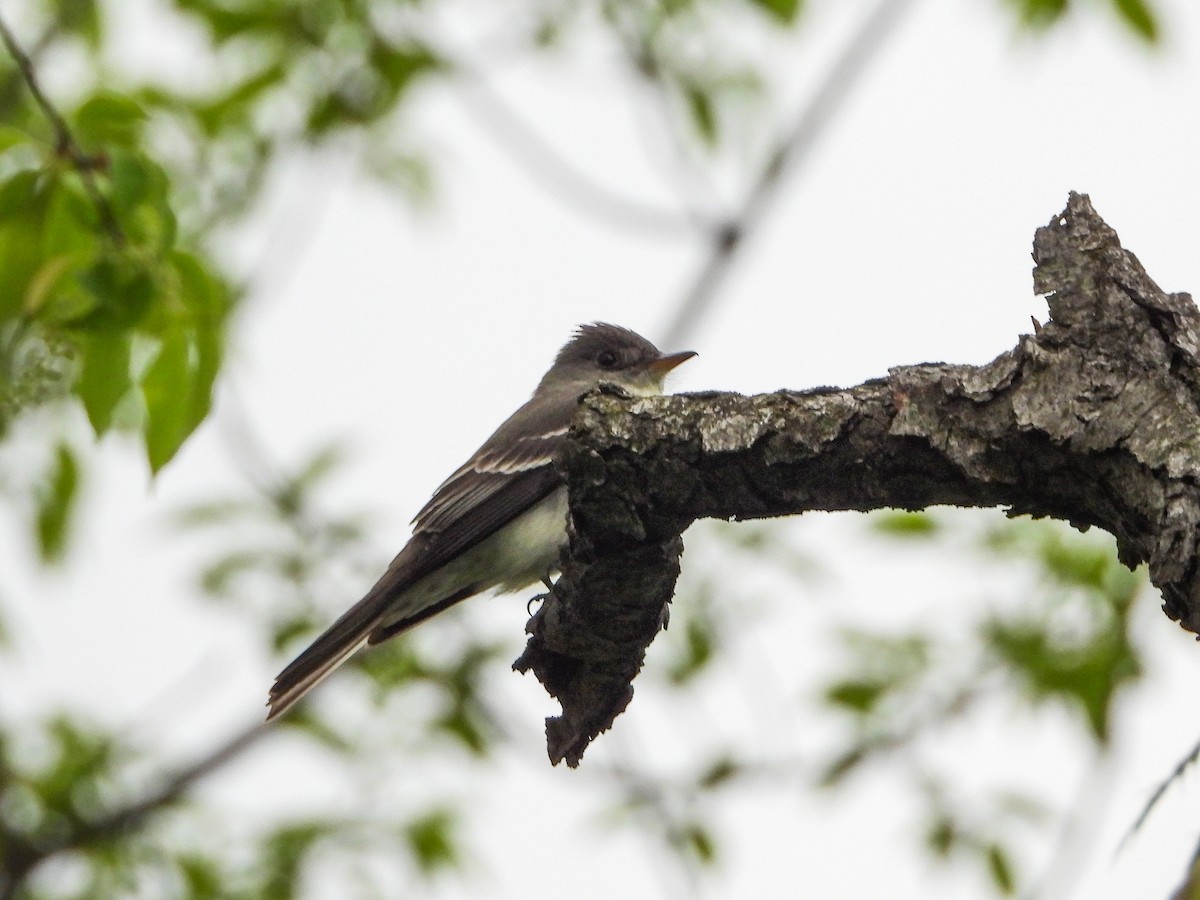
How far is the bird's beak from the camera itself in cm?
728

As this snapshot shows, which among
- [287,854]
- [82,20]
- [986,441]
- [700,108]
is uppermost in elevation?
[700,108]

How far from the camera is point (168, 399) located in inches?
152

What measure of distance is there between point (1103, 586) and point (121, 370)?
4095 millimetres

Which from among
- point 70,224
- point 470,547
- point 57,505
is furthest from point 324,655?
point 70,224

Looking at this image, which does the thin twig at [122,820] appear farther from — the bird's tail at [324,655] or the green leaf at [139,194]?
the green leaf at [139,194]

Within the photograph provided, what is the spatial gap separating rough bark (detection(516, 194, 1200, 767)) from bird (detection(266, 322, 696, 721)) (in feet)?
8.18

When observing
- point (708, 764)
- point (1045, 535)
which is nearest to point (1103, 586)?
point (1045, 535)

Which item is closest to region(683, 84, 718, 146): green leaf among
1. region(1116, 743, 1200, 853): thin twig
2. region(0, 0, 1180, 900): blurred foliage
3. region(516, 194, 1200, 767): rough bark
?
region(0, 0, 1180, 900): blurred foliage

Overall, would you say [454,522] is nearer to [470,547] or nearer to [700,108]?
[470,547]

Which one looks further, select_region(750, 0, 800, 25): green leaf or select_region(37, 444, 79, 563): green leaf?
select_region(37, 444, 79, 563): green leaf

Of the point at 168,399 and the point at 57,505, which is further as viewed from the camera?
the point at 57,505

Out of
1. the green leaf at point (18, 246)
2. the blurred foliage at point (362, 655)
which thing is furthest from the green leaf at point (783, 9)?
the green leaf at point (18, 246)

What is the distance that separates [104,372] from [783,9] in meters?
3.15

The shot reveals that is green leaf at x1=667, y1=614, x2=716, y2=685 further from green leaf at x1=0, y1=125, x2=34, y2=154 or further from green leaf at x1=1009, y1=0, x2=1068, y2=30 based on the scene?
green leaf at x1=0, y1=125, x2=34, y2=154
